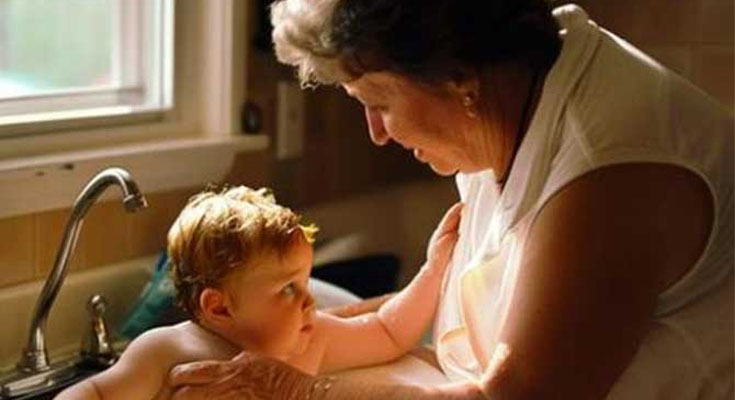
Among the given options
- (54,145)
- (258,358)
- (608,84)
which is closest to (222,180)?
(54,145)

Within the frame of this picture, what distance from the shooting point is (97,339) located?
157cm

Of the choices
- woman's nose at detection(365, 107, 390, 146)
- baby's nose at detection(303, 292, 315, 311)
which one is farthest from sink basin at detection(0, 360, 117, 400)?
woman's nose at detection(365, 107, 390, 146)

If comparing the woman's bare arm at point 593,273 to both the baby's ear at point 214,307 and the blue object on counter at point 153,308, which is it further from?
the blue object on counter at point 153,308

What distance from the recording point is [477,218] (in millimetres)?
1341

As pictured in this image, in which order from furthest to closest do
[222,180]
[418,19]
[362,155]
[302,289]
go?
[362,155] < [222,180] < [302,289] < [418,19]

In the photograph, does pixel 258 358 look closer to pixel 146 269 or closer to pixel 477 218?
pixel 477 218

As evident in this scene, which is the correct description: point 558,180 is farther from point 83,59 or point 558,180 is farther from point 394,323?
point 83,59

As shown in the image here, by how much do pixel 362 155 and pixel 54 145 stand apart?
747 mm

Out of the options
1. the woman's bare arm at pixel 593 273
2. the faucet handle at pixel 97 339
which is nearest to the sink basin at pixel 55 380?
Answer: the faucet handle at pixel 97 339

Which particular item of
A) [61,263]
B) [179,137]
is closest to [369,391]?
[61,263]

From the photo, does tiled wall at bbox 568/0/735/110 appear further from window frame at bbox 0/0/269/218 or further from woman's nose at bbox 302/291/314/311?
woman's nose at bbox 302/291/314/311

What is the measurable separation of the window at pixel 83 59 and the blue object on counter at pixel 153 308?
281mm

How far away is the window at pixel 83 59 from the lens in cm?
168

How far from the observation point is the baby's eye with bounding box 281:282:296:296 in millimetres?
1260
